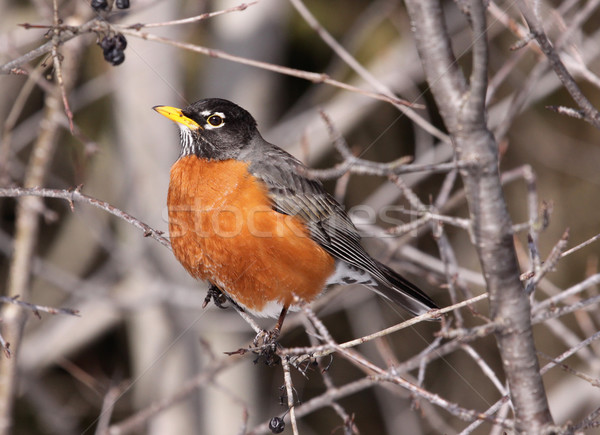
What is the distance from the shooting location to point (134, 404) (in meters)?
7.46

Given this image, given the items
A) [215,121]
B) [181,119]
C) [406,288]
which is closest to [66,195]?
[181,119]

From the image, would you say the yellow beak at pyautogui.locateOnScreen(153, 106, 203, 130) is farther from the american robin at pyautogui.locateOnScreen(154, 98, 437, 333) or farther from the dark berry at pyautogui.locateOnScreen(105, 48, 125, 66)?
the dark berry at pyautogui.locateOnScreen(105, 48, 125, 66)

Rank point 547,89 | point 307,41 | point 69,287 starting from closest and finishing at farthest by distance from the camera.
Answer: point 69,287, point 547,89, point 307,41

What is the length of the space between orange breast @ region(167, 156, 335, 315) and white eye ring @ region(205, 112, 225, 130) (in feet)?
0.88

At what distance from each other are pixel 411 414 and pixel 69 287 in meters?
3.78

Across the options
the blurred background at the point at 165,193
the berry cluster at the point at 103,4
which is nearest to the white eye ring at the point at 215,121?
the berry cluster at the point at 103,4

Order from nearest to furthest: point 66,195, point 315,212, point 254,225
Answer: point 66,195 → point 254,225 → point 315,212

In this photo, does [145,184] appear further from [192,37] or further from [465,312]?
[465,312]

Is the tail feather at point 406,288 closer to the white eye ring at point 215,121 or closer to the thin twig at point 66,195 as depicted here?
the white eye ring at point 215,121

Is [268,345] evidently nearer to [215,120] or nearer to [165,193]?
[215,120]

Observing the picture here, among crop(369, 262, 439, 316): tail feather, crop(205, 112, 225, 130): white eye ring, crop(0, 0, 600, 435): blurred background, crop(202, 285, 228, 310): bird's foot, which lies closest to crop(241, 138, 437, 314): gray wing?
crop(369, 262, 439, 316): tail feather

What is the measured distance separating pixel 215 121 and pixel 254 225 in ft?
2.88

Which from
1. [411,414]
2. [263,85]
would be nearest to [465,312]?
[411,414]

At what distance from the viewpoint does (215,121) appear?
437cm
